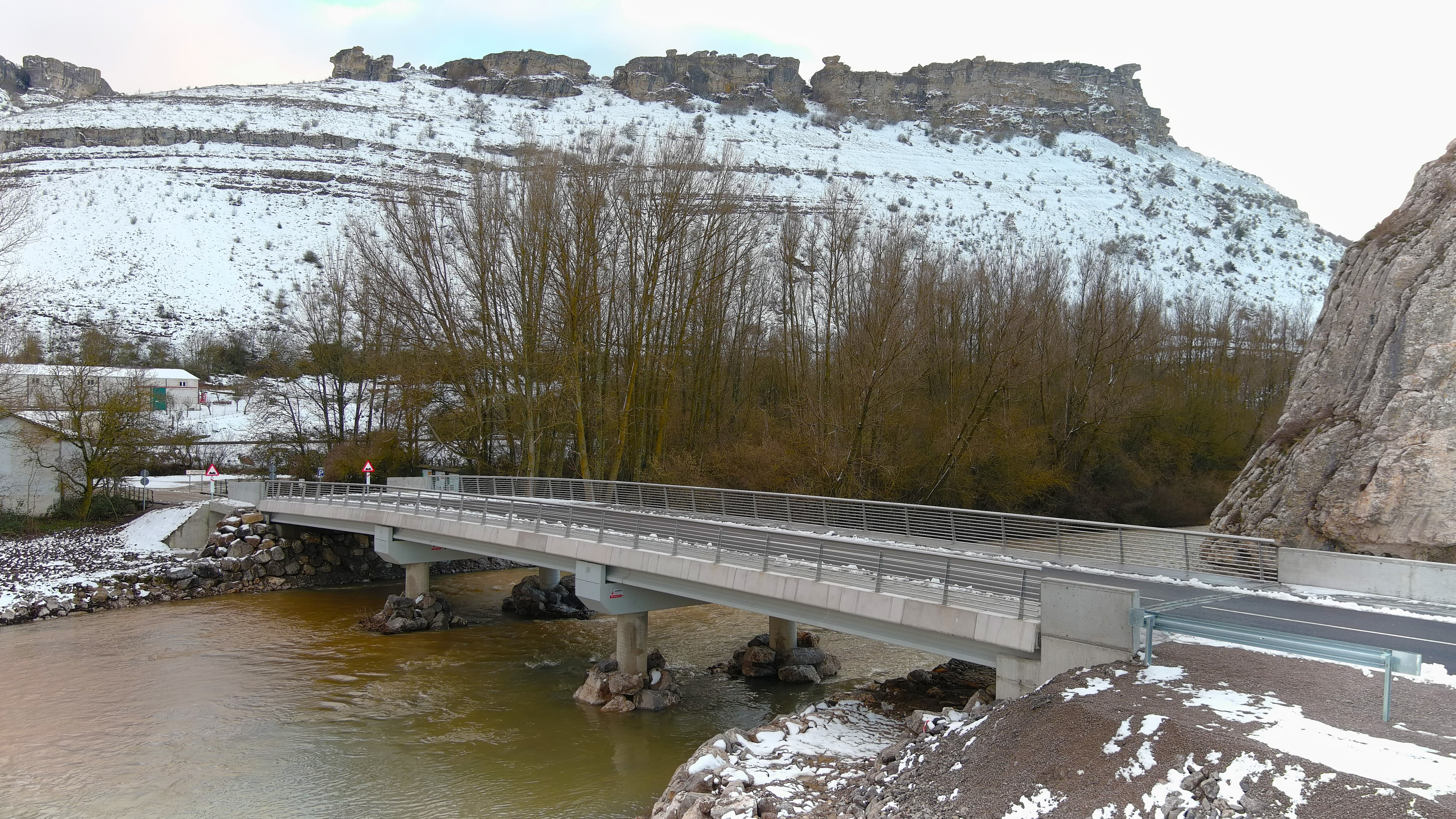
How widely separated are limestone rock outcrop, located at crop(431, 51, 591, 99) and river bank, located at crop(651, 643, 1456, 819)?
132m

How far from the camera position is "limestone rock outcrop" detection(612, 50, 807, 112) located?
132m

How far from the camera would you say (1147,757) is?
27.5 feet

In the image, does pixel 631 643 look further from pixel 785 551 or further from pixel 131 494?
pixel 131 494

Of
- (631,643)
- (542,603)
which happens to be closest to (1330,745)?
(631,643)

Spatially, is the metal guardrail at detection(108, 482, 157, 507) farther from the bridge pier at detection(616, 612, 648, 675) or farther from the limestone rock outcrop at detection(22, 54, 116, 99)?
the limestone rock outcrop at detection(22, 54, 116, 99)

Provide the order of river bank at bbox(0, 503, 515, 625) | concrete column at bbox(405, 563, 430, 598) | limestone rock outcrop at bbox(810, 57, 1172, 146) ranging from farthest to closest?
limestone rock outcrop at bbox(810, 57, 1172, 146), river bank at bbox(0, 503, 515, 625), concrete column at bbox(405, 563, 430, 598)

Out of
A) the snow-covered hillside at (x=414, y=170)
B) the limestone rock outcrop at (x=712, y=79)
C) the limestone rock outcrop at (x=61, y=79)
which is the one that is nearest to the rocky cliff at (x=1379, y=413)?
the snow-covered hillside at (x=414, y=170)

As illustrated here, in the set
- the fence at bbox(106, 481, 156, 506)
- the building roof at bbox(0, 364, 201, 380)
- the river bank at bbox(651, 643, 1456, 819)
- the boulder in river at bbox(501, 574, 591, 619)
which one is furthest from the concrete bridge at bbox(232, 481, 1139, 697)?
the building roof at bbox(0, 364, 201, 380)

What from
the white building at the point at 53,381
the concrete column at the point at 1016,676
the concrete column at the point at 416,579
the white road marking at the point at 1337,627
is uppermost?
the white building at the point at 53,381

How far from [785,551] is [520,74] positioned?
5346 inches

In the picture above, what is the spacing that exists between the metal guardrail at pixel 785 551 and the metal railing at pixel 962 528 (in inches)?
69.7

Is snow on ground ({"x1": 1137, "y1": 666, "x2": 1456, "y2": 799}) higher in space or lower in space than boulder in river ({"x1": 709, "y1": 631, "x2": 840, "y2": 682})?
higher

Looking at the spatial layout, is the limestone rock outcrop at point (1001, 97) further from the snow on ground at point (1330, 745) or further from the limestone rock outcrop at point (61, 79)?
the snow on ground at point (1330, 745)

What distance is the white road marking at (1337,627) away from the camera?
1091 centimetres
